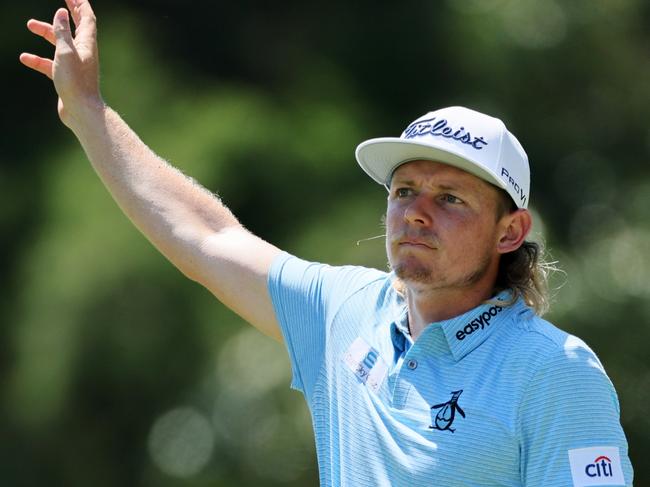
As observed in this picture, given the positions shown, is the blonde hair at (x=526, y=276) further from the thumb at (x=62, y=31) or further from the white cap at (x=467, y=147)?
the thumb at (x=62, y=31)

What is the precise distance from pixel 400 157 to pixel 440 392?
2.18 ft

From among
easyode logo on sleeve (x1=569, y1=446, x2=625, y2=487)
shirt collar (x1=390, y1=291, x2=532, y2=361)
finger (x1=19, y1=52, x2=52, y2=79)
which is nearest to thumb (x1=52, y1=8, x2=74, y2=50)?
finger (x1=19, y1=52, x2=52, y2=79)

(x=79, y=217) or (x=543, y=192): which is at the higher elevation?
(x=543, y=192)

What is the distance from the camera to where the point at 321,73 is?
33.7ft

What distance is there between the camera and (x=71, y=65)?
3.96 metres

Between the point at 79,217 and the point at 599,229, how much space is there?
3648 mm

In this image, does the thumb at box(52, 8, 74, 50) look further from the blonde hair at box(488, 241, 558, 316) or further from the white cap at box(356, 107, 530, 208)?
the blonde hair at box(488, 241, 558, 316)

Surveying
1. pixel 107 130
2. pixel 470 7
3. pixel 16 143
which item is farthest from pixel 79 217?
pixel 107 130

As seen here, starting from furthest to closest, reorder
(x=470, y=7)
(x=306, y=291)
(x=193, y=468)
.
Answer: (x=470, y=7) → (x=193, y=468) → (x=306, y=291)

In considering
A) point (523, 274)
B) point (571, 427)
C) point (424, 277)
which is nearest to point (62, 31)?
point (424, 277)

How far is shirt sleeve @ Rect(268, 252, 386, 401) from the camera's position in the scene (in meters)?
3.74

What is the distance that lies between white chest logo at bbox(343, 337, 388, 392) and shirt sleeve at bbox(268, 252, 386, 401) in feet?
0.49

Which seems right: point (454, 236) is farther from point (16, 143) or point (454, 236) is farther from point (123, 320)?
point (16, 143)

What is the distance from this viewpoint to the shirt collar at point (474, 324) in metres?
3.35
